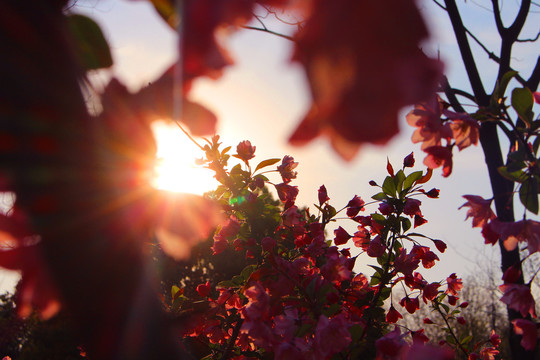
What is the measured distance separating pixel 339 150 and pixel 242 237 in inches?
71.7

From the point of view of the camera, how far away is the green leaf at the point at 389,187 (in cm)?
209

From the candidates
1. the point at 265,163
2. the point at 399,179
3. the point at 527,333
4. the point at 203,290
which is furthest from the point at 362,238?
the point at 527,333

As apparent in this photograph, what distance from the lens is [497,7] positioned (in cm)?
154

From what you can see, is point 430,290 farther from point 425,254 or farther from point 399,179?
point 399,179

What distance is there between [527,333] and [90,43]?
1.21 m

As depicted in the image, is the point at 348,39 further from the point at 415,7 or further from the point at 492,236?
the point at 492,236

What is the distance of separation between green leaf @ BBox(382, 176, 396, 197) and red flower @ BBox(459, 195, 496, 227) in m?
0.84

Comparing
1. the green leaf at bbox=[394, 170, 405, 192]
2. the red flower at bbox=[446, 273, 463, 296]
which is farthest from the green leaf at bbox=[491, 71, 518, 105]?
the red flower at bbox=[446, 273, 463, 296]

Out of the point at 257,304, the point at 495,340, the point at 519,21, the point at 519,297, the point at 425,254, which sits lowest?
the point at 495,340

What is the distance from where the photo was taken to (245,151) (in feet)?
7.52

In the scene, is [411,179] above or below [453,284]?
above

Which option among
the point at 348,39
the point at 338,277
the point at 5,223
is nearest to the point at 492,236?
the point at 338,277

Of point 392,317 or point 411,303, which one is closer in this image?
point 392,317

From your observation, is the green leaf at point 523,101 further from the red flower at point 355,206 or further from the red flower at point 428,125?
the red flower at point 355,206
